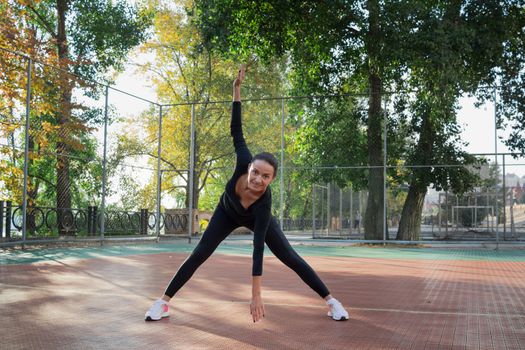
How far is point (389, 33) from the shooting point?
43.6ft

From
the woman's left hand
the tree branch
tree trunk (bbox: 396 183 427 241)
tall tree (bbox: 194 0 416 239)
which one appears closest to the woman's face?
the woman's left hand

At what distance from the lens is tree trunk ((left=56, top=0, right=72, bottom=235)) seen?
14.1m

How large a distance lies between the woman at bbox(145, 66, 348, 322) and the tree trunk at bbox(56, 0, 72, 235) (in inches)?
400

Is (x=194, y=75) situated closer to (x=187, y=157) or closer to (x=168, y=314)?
(x=187, y=157)

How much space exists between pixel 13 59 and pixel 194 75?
461 inches

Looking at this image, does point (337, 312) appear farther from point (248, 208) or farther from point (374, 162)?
point (374, 162)

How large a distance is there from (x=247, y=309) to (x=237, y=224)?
107cm

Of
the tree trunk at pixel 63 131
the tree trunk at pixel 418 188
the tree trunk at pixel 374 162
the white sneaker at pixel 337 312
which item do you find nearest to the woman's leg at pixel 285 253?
the white sneaker at pixel 337 312

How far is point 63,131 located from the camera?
16.7m

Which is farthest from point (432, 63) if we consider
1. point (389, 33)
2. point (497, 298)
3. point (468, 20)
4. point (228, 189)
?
point (228, 189)

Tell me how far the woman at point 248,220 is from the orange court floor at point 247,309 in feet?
0.82

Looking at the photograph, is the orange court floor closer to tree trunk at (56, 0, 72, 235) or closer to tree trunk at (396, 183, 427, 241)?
tree trunk at (56, 0, 72, 235)

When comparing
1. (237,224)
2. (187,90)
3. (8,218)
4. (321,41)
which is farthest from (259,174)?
(187,90)

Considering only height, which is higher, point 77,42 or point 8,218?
point 77,42
